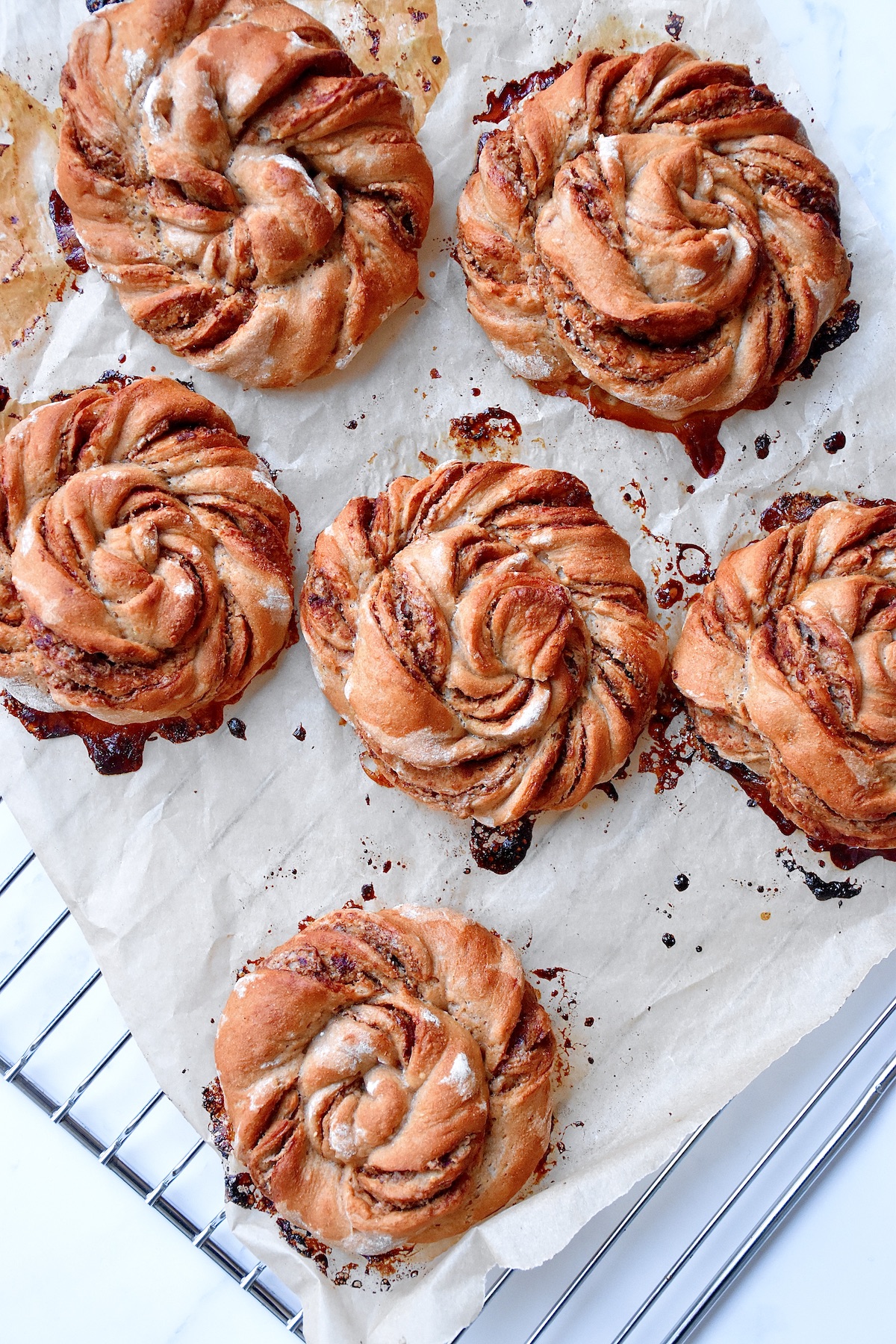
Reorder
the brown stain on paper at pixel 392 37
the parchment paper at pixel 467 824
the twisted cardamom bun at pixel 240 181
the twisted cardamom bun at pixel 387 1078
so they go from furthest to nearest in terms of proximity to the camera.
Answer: the brown stain on paper at pixel 392 37 < the parchment paper at pixel 467 824 < the twisted cardamom bun at pixel 240 181 < the twisted cardamom bun at pixel 387 1078

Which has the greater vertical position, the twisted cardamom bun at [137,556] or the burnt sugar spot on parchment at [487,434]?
the burnt sugar spot on parchment at [487,434]

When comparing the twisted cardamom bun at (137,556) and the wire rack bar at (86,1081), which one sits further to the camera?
the wire rack bar at (86,1081)

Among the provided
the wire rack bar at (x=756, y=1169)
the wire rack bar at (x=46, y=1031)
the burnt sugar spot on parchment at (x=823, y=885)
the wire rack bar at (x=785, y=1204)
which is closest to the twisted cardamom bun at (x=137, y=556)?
the wire rack bar at (x=46, y=1031)

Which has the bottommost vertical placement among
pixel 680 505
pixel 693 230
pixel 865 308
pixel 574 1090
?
pixel 574 1090

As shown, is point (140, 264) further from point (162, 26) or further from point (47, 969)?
point (47, 969)

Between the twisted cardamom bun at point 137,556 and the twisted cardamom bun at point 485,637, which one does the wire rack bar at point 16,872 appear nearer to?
the twisted cardamom bun at point 137,556

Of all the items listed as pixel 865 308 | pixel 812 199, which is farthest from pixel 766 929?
pixel 812 199
